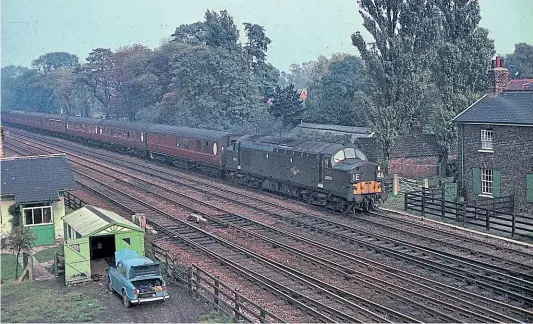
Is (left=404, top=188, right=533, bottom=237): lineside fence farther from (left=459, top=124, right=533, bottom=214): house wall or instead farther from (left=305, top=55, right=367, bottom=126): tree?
(left=305, top=55, right=367, bottom=126): tree

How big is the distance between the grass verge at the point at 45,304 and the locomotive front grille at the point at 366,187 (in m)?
13.8

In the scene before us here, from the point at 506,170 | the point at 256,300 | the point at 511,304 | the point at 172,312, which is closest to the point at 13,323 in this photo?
the point at 172,312

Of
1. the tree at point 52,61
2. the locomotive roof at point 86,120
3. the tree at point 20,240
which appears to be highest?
the tree at point 52,61

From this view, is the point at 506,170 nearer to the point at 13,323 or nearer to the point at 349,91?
the point at 13,323

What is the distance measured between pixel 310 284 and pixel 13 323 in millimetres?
8401

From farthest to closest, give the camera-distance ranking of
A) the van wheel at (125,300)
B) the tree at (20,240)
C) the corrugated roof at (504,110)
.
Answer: the corrugated roof at (504,110) < the tree at (20,240) < the van wheel at (125,300)

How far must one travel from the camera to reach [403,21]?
121 feet

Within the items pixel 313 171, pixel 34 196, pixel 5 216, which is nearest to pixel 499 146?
pixel 313 171

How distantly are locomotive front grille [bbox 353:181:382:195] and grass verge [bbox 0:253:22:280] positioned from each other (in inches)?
582

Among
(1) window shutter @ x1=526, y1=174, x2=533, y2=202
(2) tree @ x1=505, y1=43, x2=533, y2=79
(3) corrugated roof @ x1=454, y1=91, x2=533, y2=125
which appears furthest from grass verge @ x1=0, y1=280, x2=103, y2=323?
(2) tree @ x1=505, y1=43, x2=533, y2=79

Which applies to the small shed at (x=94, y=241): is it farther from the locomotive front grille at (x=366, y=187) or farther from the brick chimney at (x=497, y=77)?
the brick chimney at (x=497, y=77)

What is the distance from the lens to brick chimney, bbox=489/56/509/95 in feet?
103

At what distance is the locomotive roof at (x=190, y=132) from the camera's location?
132ft

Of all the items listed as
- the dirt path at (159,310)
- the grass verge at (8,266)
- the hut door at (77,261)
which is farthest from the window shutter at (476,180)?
the grass verge at (8,266)
